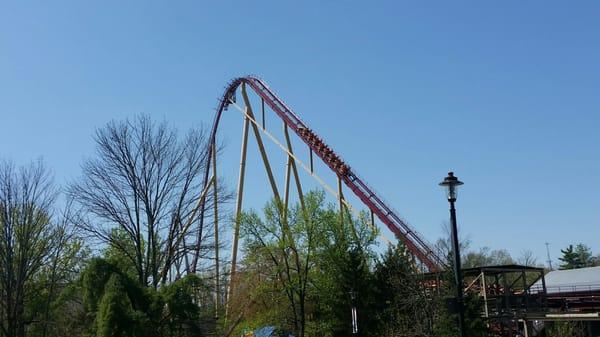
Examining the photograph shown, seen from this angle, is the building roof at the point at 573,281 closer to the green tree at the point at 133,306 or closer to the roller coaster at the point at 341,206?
the roller coaster at the point at 341,206

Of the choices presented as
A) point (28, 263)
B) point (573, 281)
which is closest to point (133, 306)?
point (28, 263)

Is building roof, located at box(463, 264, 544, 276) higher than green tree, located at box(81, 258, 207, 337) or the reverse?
higher

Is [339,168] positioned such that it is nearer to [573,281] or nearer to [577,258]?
[573,281]

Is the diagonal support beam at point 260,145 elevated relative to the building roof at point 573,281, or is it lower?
elevated

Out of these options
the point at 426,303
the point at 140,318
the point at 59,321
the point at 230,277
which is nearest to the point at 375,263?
the point at 426,303

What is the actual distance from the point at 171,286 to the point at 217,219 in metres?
8.67

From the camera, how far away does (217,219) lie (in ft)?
98.3

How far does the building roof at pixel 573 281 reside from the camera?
47969mm

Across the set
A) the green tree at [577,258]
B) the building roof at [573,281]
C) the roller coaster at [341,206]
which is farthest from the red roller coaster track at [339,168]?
the green tree at [577,258]

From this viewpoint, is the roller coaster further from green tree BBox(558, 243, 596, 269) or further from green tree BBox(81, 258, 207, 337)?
green tree BBox(558, 243, 596, 269)

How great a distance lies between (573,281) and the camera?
51500mm

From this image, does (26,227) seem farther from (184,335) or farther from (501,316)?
(501,316)

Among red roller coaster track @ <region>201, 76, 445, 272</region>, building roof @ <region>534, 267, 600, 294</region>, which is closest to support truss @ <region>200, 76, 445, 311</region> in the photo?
red roller coaster track @ <region>201, 76, 445, 272</region>

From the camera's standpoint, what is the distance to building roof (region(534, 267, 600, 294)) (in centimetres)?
4797
